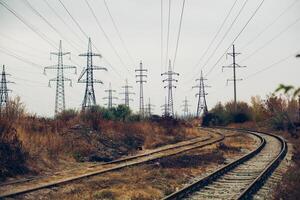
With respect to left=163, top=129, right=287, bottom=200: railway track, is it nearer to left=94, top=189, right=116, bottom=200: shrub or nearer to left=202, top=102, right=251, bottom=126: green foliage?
left=94, top=189, right=116, bottom=200: shrub

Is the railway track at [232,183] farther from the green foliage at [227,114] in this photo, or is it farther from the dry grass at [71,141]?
the green foliage at [227,114]

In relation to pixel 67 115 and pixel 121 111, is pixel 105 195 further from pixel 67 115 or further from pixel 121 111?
pixel 121 111

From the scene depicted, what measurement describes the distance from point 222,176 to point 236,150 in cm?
901

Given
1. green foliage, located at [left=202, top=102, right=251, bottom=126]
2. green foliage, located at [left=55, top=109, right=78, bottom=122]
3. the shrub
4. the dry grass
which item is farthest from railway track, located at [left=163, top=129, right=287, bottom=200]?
green foliage, located at [left=202, top=102, right=251, bottom=126]

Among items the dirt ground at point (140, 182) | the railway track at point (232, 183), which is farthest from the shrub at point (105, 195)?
the railway track at point (232, 183)

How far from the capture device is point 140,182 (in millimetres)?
11898

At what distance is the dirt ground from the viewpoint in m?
10.1

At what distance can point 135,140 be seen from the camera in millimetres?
26062

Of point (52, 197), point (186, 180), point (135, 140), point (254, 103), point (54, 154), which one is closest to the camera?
point (52, 197)

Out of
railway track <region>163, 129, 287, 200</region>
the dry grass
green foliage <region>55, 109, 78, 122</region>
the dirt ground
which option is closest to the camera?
railway track <region>163, 129, 287, 200</region>

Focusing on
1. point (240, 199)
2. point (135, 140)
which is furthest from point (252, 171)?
point (135, 140)

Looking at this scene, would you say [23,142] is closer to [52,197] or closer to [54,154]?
[54,154]

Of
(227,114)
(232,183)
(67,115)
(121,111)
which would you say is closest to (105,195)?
(232,183)

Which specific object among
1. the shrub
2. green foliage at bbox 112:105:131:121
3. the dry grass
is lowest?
the shrub
